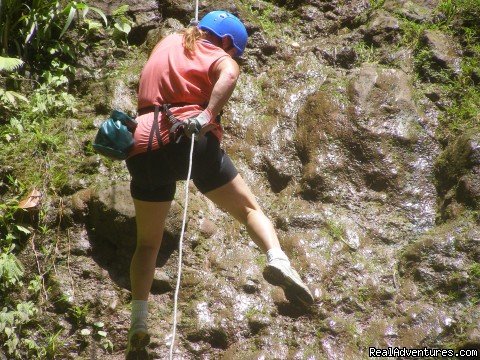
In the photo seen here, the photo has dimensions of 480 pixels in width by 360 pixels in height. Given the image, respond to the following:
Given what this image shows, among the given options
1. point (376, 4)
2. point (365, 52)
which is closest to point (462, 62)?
point (365, 52)

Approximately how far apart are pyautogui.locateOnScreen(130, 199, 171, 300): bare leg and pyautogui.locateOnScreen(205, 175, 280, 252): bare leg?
348 mm

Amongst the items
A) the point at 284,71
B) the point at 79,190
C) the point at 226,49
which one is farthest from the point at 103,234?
the point at 284,71

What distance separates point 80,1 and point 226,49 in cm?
290

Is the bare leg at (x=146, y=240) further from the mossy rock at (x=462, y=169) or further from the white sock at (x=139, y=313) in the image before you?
the mossy rock at (x=462, y=169)

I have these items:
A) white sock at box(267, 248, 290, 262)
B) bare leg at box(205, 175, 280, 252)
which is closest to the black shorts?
bare leg at box(205, 175, 280, 252)

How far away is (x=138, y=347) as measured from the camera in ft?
12.9

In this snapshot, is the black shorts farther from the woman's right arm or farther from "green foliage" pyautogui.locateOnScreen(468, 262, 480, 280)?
"green foliage" pyautogui.locateOnScreen(468, 262, 480, 280)

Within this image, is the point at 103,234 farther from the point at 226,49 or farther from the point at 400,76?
the point at 400,76

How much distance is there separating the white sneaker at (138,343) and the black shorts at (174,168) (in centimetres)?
90

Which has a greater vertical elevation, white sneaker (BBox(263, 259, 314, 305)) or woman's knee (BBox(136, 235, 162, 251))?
white sneaker (BBox(263, 259, 314, 305))

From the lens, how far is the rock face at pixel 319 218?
4145 mm

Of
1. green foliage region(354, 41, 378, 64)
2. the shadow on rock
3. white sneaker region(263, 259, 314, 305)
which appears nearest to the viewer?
white sneaker region(263, 259, 314, 305)

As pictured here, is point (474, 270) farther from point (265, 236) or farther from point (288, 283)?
point (265, 236)

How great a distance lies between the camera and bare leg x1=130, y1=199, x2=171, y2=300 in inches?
142
